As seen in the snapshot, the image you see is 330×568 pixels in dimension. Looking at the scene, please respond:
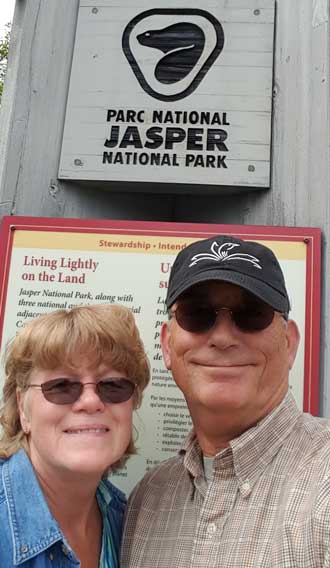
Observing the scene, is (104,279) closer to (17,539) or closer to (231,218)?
(231,218)

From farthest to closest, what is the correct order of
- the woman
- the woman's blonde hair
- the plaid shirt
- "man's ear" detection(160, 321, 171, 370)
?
1. "man's ear" detection(160, 321, 171, 370)
2. the woman's blonde hair
3. the woman
4. the plaid shirt

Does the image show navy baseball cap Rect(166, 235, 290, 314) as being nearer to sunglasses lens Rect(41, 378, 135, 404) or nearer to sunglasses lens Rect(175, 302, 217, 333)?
sunglasses lens Rect(175, 302, 217, 333)

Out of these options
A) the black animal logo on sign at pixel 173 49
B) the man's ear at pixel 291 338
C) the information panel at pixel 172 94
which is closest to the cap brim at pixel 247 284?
the man's ear at pixel 291 338

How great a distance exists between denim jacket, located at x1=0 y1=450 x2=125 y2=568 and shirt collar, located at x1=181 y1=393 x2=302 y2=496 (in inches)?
17.5

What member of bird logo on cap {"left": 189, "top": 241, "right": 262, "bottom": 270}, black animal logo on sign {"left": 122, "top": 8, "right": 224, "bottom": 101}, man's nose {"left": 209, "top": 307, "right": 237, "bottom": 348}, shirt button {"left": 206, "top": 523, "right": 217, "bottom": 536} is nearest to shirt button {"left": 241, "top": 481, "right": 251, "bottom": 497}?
shirt button {"left": 206, "top": 523, "right": 217, "bottom": 536}

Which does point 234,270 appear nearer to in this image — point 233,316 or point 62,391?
point 233,316

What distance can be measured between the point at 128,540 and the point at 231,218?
1.45 m

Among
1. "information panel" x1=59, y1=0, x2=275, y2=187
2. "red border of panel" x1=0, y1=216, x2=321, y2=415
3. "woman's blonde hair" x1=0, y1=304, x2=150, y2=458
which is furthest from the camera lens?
"information panel" x1=59, y1=0, x2=275, y2=187

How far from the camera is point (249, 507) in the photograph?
1.26 meters

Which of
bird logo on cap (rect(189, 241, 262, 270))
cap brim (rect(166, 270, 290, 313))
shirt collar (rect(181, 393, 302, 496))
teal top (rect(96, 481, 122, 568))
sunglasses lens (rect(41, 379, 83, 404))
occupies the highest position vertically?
bird logo on cap (rect(189, 241, 262, 270))

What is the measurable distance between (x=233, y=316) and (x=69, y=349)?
1.47 feet

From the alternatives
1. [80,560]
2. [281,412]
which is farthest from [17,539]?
[281,412]

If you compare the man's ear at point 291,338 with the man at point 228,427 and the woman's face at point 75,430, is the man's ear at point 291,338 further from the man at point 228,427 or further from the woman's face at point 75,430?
the woman's face at point 75,430

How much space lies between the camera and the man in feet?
4.13
